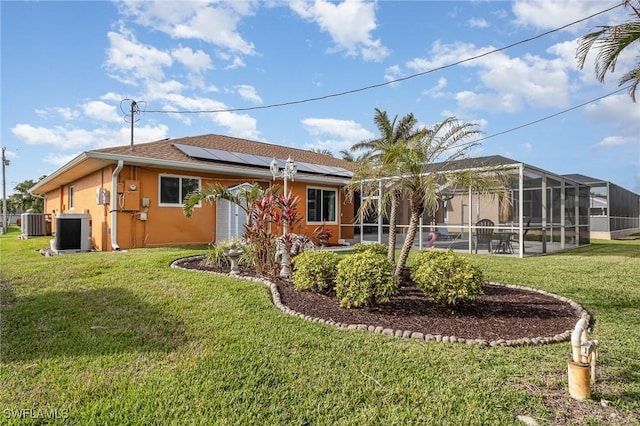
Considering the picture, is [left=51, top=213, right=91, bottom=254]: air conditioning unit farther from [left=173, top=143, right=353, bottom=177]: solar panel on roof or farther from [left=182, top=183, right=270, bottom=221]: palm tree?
[left=182, top=183, right=270, bottom=221]: palm tree

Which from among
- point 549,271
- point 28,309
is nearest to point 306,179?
point 549,271

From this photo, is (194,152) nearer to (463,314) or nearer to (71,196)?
(71,196)

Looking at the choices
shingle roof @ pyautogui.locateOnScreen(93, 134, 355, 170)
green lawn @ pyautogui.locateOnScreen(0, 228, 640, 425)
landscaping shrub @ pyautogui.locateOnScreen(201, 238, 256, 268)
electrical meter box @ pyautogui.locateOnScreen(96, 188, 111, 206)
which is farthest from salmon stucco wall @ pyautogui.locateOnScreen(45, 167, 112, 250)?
green lawn @ pyautogui.locateOnScreen(0, 228, 640, 425)

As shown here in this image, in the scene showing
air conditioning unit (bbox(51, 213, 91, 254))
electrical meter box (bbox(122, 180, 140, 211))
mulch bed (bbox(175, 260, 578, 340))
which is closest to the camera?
mulch bed (bbox(175, 260, 578, 340))

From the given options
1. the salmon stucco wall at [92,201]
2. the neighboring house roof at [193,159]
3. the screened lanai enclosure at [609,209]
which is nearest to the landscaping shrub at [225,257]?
the neighboring house roof at [193,159]

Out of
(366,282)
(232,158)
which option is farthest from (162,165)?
(366,282)

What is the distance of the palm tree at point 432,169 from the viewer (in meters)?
5.32

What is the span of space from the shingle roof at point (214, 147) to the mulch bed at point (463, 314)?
4.11 meters

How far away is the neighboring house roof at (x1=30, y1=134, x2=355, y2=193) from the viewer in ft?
33.4

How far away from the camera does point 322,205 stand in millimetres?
15047

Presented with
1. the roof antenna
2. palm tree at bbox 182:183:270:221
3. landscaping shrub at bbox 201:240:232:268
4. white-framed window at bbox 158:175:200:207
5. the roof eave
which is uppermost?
the roof antenna

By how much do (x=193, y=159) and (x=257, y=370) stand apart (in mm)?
9747

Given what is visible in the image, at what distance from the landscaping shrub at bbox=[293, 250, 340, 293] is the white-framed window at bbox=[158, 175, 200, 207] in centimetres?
712

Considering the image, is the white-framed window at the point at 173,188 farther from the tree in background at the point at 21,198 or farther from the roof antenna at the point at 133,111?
the tree in background at the point at 21,198
